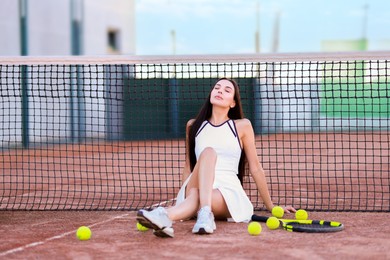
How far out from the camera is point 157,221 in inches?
173

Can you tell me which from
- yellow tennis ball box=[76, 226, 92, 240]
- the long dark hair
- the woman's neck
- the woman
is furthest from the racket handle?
yellow tennis ball box=[76, 226, 92, 240]

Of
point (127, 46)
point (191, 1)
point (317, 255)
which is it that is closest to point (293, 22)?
point (191, 1)

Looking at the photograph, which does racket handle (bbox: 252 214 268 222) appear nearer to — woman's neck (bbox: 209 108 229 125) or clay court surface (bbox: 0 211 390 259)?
clay court surface (bbox: 0 211 390 259)

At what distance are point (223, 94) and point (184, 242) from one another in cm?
124

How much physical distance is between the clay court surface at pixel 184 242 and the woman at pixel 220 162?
148 mm

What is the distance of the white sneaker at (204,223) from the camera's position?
4617 mm

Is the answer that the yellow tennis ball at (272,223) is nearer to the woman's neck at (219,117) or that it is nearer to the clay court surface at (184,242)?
the clay court surface at (184,242)

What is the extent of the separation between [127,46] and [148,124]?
4114 mm

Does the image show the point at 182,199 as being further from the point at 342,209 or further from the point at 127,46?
the point at 127,46

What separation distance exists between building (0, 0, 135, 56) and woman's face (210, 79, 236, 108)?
9968mm

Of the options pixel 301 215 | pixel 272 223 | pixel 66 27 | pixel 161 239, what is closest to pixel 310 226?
pixel 272 223

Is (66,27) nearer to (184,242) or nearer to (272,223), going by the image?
(272,223)

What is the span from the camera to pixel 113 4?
65.2ft

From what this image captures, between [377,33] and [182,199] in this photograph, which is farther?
[377,33]
